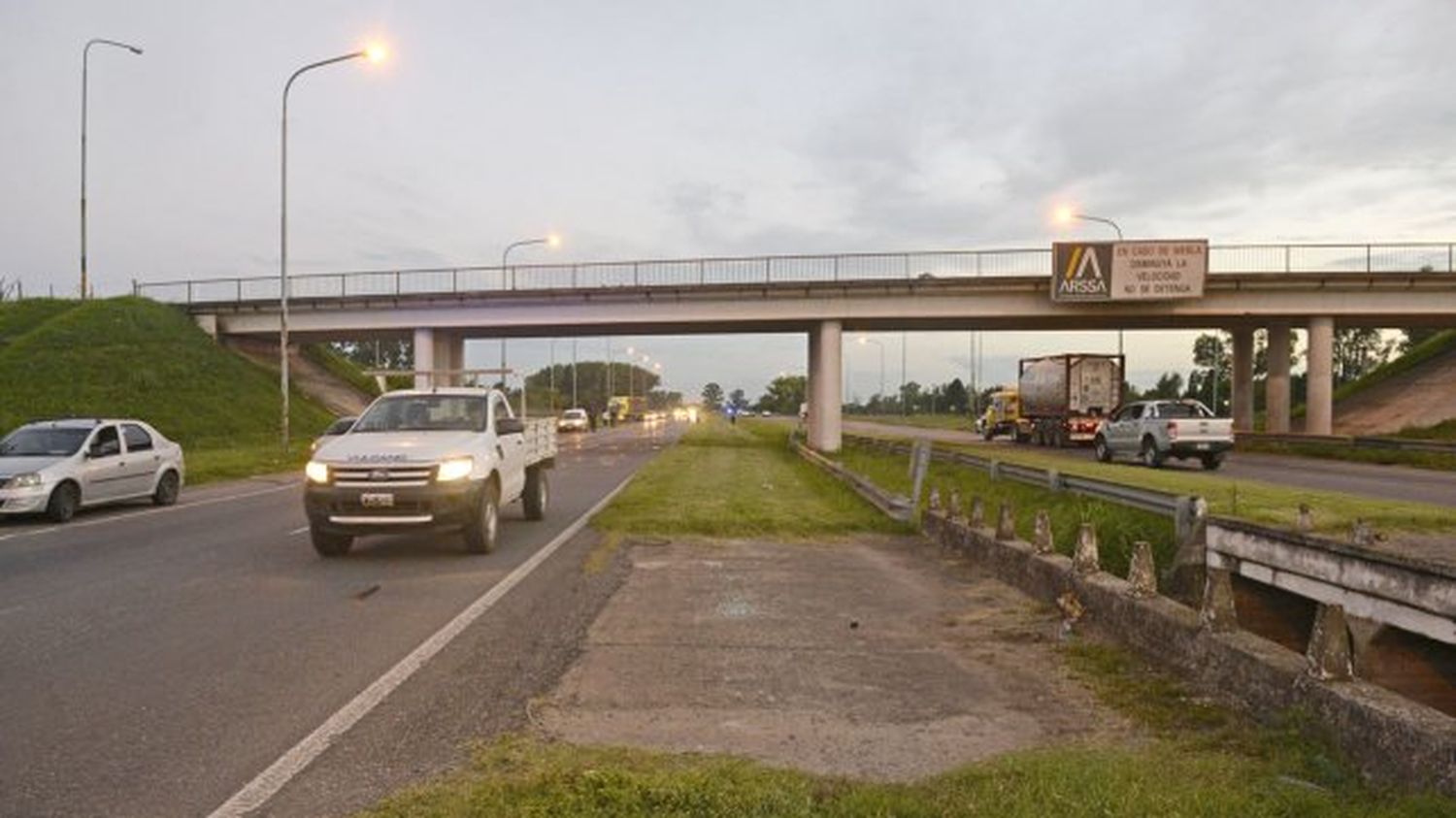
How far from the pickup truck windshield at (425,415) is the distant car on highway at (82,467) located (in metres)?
6.20

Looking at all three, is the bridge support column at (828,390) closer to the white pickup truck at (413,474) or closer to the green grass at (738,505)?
the green grass at (738,505)

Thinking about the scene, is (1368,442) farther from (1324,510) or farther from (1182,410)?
(1324,510)

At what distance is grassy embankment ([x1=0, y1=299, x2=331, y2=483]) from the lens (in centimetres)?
3694

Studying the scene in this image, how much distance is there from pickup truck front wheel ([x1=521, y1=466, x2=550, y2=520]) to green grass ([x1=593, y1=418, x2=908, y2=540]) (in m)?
0.89

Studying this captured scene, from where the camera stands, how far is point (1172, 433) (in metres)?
27.1

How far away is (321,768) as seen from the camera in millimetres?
4949

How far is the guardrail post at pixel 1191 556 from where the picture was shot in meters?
10.2

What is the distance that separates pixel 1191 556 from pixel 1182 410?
19.0 metres

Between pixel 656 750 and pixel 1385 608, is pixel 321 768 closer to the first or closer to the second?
pixel 656 750

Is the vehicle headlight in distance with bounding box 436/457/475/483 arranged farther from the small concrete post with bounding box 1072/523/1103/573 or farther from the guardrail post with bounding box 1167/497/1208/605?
the guardrail post with bounding box 1167/497/1208/605

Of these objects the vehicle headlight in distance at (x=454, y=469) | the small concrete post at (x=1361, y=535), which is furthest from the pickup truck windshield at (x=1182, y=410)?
the vehicle headlight in distance at (x=454, y=469)

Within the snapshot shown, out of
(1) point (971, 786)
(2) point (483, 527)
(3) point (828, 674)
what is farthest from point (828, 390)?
(1) point (971, 786)

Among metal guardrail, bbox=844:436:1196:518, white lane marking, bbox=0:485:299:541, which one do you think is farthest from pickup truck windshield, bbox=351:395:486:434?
metal guardrail, bbox=844:436:1196:518

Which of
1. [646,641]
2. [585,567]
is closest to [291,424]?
[585,567]
